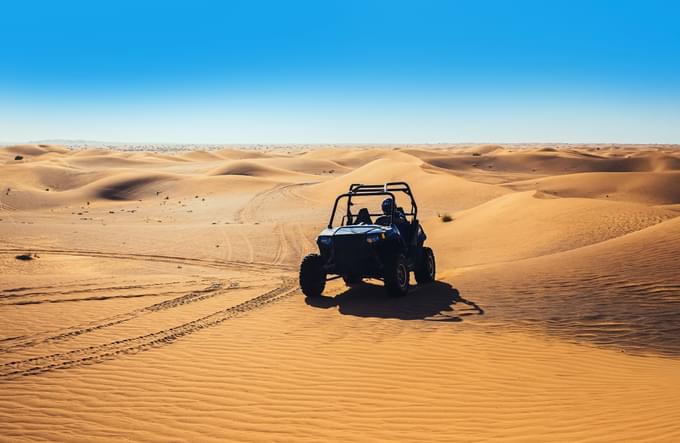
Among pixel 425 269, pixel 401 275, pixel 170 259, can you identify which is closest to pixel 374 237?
pixel 401 275

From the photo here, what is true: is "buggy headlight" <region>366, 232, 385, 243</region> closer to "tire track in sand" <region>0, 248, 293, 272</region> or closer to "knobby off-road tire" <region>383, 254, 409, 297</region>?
"knobby off-road tire" <region>383, 254, 409, 297</region>

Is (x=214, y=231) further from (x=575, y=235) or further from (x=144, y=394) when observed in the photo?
(x=144, y=394)

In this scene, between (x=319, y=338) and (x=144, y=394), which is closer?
(x=144, y=394)

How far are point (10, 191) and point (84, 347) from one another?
35461 millimetres

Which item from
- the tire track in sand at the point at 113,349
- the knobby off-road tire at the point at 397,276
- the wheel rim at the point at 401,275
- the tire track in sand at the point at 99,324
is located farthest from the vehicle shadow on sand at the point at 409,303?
the tire track in sand at the point at 99,324

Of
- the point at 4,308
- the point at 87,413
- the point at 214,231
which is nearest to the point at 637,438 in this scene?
the point at 87,413

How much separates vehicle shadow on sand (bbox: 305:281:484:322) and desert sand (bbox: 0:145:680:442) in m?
0.07

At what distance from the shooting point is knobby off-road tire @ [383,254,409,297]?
10.5 metres

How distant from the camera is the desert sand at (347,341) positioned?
5352mm

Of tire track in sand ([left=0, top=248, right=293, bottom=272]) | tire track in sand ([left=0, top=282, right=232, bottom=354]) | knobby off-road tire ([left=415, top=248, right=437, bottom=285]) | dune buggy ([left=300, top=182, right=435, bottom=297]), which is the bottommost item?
tire track in sand ([left=0, top=248, right=293, bottom=272])

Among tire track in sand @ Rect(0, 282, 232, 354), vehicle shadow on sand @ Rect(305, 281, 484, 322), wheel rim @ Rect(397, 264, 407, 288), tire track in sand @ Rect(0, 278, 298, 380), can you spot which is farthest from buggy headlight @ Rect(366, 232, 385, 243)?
tire track in sand @ Rect(0, 282, 232, 354)

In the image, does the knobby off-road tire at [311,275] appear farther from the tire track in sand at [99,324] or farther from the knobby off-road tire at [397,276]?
the tire track in sand at [99,324]

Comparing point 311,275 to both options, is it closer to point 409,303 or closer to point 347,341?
point 409,303

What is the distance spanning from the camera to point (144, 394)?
20.1ft
